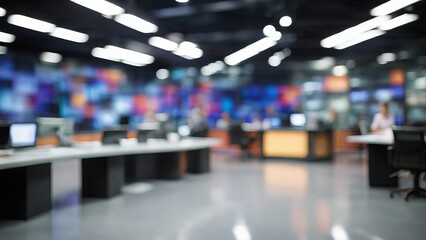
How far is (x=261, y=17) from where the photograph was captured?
918 centimetres

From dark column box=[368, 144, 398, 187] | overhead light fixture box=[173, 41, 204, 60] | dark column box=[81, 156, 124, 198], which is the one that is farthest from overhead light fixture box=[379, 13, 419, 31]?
dark column box=[81, 156, 124, 198]

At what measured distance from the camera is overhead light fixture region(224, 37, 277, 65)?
9906 mm

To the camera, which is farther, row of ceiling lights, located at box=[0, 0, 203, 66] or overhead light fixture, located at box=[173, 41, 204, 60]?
overhead light fixture, located at box=[173, 41, 204, 60]

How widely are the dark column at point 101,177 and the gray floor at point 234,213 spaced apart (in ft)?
0.64

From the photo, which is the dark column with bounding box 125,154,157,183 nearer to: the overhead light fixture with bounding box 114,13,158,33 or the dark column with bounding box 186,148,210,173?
the dark column with bounding box 186,148,210,173

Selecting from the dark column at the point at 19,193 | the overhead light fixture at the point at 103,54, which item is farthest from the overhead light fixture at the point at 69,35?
the dark column at the point at 19,193

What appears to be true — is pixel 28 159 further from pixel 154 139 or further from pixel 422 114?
pixel 422 114

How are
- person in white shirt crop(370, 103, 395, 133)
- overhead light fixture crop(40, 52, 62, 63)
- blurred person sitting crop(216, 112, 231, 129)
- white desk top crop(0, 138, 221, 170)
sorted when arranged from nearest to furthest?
white desk top crop(0, 138, 221, 170), person in white shirt crop(370, 103, 395, 133), overhead light fixture crop(40, 52, 62, 63), blurred person sitting crop(216, 112, 231, 129)

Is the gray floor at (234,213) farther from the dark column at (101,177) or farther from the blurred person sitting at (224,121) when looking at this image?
the blurred person sitting at (224,121)

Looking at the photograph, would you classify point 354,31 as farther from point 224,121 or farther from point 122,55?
point 122,55

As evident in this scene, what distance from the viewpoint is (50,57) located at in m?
9.51

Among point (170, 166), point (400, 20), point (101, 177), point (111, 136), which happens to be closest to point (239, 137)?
point (170, 166)

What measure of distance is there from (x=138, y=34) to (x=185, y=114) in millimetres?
5608

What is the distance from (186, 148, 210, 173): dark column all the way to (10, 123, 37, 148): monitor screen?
3428 millimetres
